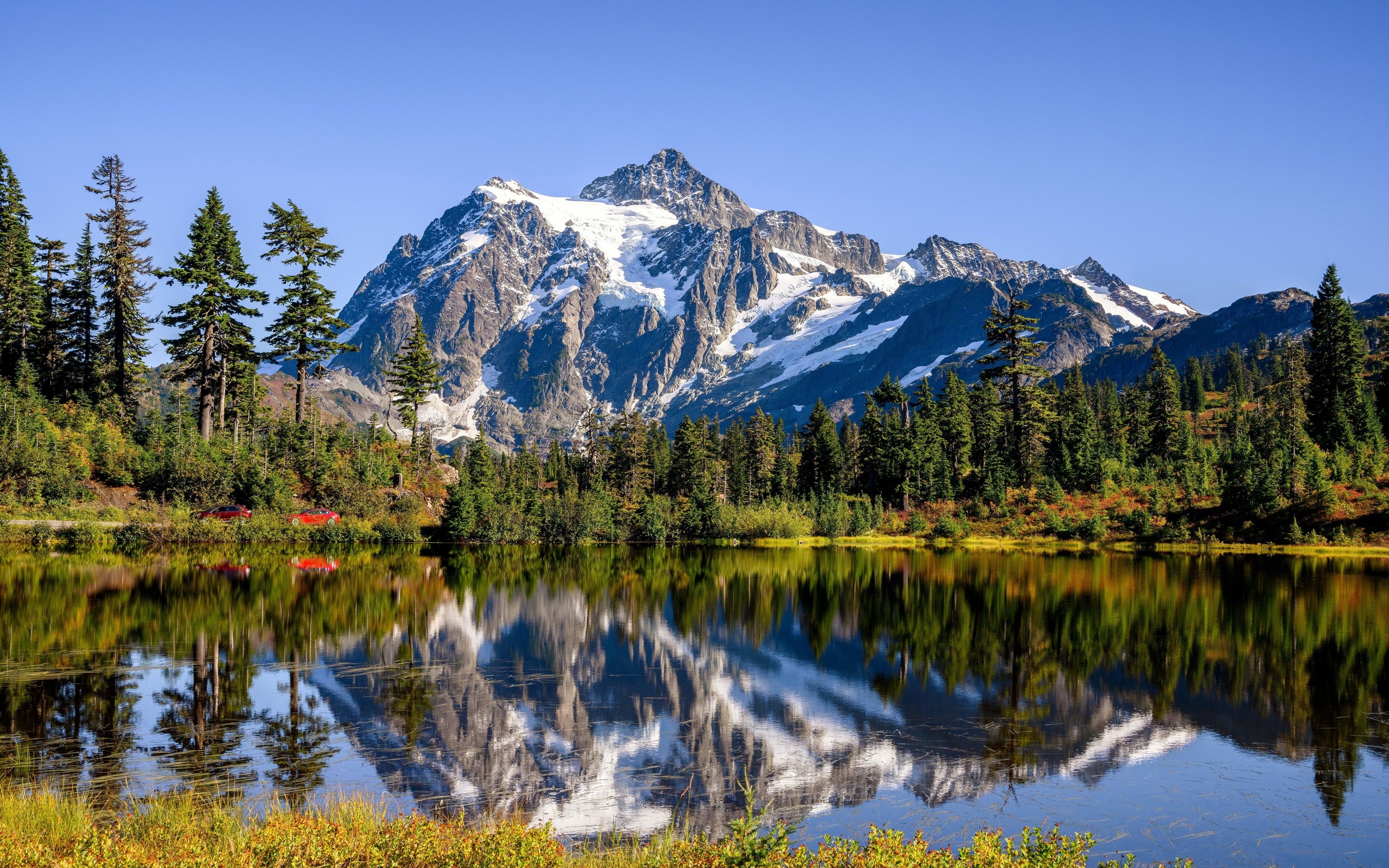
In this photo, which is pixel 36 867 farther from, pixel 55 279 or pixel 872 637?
pixel 55 279

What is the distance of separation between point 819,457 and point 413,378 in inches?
1893

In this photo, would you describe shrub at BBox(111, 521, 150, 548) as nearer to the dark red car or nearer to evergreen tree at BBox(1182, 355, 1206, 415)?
the dark red car

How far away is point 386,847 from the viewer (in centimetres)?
1016

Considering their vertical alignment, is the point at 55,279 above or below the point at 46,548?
above

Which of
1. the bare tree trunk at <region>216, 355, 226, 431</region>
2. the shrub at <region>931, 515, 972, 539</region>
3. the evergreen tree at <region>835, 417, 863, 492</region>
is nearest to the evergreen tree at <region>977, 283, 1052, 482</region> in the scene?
the shrub at <region>931, 515, 972, 539</region>

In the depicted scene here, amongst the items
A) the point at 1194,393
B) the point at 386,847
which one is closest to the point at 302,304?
the point at 386,847

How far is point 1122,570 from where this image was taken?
51438 mm

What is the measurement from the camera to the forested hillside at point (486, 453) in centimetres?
6425

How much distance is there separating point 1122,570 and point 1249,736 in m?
35.8

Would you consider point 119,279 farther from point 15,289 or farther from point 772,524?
point 772,524

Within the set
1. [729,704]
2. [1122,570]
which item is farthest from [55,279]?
[1122,570]

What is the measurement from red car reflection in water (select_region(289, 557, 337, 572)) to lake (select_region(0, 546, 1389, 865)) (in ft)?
18.9

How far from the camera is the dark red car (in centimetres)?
6200

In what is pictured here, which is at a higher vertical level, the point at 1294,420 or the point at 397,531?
the point at 1294,420
